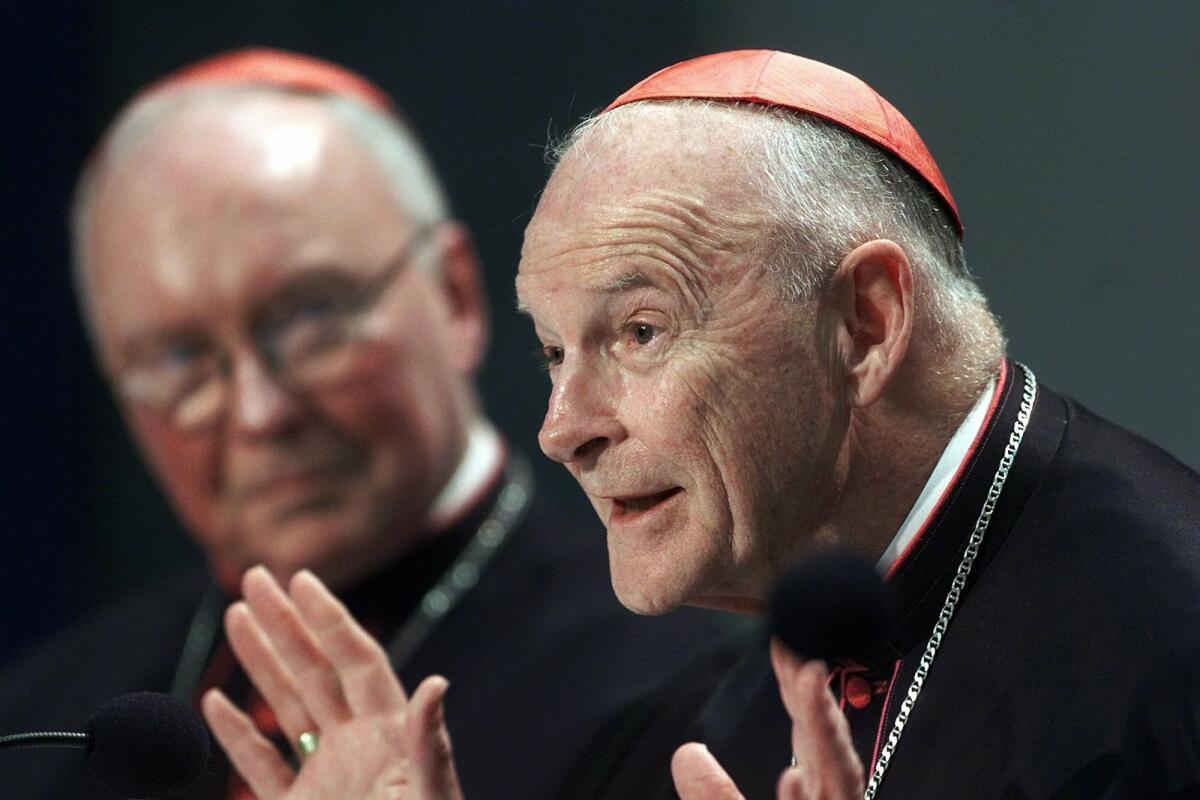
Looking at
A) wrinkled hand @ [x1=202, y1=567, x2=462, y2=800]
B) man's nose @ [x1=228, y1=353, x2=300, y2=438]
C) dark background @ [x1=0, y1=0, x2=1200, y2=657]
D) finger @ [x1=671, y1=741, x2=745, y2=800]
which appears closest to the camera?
finger @ [x1=671, y1=741, x2=745, y2=800]

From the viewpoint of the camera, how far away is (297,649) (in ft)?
7.61

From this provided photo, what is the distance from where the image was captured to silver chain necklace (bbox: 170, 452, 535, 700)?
10.3ft

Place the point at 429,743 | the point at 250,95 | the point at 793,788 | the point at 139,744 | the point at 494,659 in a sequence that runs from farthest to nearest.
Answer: the point at 250,95 → the point at 494,659 → the point at 429,743 → the point at 139,744 → the point at 793,788

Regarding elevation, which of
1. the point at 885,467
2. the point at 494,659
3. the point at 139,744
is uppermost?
the point at 885,467

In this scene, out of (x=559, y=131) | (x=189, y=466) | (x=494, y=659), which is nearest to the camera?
(x=559, y=131)

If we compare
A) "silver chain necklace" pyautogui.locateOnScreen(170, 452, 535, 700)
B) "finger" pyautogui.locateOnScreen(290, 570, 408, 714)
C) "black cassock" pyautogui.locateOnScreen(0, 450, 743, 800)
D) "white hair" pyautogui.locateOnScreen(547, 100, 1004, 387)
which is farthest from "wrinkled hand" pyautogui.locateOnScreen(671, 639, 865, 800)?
"silver chain necklace" pyautogui.locateOnScreen(170, 452, 535, 700)

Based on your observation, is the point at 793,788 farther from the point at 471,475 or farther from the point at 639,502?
the point at 471,475

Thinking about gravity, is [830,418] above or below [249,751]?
above

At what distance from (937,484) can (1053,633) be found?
8.8 inches

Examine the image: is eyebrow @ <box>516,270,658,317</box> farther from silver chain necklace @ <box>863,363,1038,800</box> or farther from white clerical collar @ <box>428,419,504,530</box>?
white clerical collar @ <box>428,419,504,530</box>

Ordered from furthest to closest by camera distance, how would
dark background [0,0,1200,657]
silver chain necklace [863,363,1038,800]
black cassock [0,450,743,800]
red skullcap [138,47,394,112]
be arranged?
red skullcap [138,47,394,112], black cassock [0,450,743,800], dark background [0,0,1200,657], silver chain necklace [863,363,1038,800]

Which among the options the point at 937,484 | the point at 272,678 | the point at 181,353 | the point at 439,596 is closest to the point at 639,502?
the point at 937,484

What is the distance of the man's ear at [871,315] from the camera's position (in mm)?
1890

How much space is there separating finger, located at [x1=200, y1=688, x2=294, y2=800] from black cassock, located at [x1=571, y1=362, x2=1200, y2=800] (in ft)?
2.10
